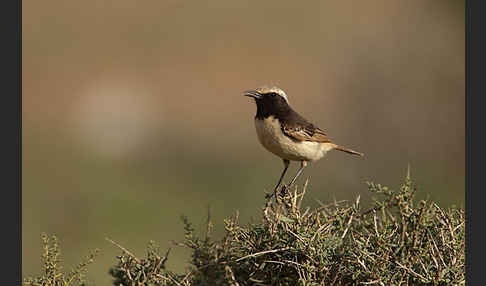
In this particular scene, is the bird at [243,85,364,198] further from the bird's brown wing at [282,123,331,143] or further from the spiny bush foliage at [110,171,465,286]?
the spiny bush foliage at [110,171,465,286]

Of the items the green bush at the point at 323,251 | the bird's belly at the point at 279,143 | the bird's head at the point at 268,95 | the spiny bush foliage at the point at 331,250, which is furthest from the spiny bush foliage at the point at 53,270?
the bird's head at the point at 268,95

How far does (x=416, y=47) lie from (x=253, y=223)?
769 cm

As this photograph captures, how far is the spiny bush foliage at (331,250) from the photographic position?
246 cm

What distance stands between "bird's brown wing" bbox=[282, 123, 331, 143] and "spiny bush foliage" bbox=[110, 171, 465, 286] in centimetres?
128

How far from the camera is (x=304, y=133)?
4.15m

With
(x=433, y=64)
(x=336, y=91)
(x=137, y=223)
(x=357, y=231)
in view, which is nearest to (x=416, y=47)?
(x=433, y=64)

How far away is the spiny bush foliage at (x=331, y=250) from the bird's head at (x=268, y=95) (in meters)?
1.33

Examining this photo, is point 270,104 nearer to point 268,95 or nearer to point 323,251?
point 268,95

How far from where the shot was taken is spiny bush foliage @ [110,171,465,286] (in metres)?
2.46

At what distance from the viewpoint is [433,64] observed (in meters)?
9.84

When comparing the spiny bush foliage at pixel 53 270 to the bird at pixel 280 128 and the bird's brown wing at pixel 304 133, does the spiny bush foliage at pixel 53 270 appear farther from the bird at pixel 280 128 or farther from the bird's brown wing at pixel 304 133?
the bird's brown wing at pixel 304 133

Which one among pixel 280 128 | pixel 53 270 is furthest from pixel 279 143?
pixel 53 270

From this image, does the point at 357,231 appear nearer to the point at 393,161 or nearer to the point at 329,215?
the point at 329,215

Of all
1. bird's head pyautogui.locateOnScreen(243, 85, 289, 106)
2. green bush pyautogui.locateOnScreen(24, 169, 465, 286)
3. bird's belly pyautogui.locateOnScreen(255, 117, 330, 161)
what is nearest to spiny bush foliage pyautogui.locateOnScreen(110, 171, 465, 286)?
green bush pyautogui.locateOnScreen(24, 169, 465, 286)
